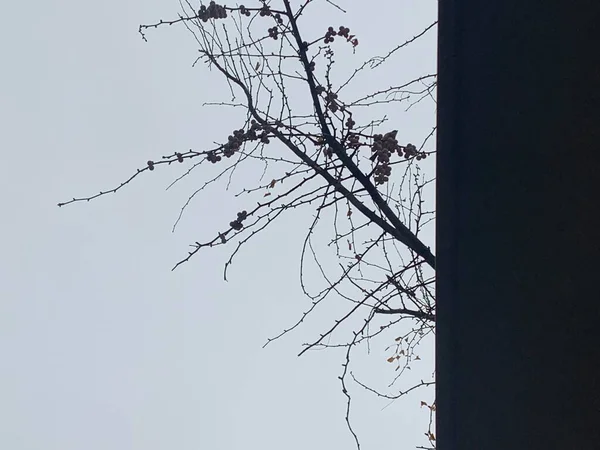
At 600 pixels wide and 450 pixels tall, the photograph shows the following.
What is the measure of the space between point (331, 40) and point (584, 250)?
1.45 m

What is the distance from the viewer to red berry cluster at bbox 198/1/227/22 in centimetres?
221

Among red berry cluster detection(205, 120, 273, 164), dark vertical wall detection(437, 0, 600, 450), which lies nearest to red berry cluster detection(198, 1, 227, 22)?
red berry cluster detection(205, 120, 273, 164)

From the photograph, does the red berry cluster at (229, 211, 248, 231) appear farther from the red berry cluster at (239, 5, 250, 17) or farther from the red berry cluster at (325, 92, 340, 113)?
the red berry cluster at (239, 5, 250, 17)

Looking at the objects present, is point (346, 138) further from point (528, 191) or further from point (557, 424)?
point (557, 424)

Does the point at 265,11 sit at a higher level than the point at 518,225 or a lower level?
higher

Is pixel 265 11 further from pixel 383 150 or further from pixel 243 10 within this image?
pixel 383 150

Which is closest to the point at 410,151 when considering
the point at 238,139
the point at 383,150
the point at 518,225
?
the point at 383,150

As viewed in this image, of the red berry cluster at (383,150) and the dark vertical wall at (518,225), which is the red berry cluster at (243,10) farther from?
the dark vertical wall at (518,225)

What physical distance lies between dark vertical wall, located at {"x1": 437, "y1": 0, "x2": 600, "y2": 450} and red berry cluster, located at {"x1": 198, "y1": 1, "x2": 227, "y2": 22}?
1208mm

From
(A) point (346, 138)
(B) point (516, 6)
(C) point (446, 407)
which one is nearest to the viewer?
(B) point (516, 6)

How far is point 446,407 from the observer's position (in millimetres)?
1285

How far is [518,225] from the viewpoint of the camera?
1.18 meters

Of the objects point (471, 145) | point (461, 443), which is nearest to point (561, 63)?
point (471, 145)

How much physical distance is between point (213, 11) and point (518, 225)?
5.03ft
